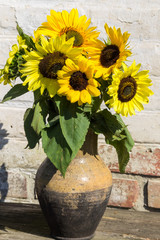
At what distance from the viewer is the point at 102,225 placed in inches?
42.1

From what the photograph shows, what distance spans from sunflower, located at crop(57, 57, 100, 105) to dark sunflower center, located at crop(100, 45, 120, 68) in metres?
0.04

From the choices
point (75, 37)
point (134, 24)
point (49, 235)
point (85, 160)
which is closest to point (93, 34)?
point (75, 37)

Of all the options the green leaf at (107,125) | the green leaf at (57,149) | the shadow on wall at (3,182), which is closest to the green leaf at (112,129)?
the green leaf at (107,125)

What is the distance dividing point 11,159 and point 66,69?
0.61 metres

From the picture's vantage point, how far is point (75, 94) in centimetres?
83

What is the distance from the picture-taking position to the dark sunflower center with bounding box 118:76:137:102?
84 centimetres

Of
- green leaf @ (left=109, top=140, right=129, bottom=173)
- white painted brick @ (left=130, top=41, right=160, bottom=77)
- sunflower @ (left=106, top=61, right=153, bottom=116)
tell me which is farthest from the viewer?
white painted brick @ (left=130, top=41, right=160, bottom=77)

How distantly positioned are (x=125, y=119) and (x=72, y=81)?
18.8 inches

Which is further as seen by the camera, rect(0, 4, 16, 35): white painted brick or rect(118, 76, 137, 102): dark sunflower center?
rect(0, 4, 16, 35): white painted brick

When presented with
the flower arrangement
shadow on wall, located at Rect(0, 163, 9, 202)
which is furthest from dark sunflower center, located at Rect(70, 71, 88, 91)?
shadow on wall, located at Rect(0, 163, 9, 202)

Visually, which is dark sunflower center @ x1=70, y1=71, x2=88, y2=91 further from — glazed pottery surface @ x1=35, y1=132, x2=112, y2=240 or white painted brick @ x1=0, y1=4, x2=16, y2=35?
white painted brick @ x1=0, y1=4, x2=16, y2=35

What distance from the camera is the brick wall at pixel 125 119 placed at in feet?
4.15

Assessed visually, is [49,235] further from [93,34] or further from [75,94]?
[93,34]

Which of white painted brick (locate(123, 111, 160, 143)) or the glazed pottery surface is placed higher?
white painted brick (locate(123, 111, 160, 143))
